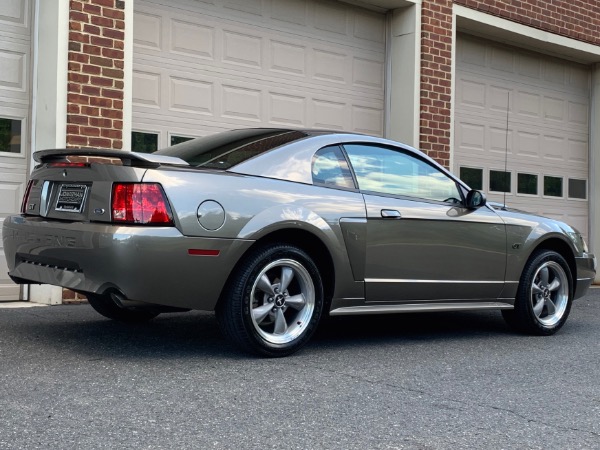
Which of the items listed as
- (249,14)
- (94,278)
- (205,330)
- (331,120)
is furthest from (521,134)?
(94,278)

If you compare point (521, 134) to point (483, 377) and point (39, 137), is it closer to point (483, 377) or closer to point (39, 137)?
point (39, 137)

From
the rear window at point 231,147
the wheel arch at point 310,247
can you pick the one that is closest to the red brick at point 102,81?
the rear window at point 231,147

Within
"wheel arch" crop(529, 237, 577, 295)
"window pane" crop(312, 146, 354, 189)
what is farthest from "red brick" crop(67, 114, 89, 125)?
"wheel arch" crop(529, 237, 577, 295)

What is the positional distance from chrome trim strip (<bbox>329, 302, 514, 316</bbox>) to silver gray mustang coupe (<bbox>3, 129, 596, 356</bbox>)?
0.04ft

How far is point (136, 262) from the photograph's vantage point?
469 cm

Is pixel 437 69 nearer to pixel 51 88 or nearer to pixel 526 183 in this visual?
pixel 526 183

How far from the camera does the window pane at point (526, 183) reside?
41.4ft

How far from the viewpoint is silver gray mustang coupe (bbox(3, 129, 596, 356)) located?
4.80 metres

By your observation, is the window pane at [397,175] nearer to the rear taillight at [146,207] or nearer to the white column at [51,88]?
the rear taillight at [146,207]

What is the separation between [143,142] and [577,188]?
302 inches

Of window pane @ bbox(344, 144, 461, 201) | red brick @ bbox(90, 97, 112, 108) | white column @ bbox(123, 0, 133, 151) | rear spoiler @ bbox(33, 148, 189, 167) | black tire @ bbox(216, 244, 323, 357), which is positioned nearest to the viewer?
rear spoiler @ bbox(33, 148, 189, 167)

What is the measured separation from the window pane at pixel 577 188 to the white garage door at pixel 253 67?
417cm

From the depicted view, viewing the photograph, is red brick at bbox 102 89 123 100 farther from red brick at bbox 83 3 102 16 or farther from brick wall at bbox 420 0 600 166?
brick wall at bbox 420 0 600 166

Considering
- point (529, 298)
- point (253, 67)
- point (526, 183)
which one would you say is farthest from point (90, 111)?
point (526, 183)
